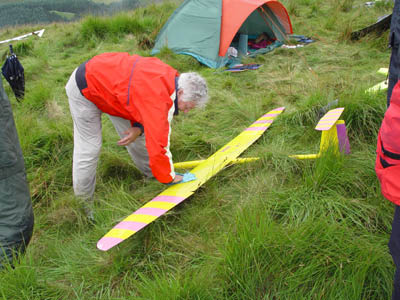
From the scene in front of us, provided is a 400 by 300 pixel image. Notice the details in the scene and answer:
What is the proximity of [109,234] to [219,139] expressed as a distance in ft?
5.84

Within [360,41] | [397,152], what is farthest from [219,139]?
[360,41]

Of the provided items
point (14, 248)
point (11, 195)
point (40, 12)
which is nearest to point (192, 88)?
point (11, 195)

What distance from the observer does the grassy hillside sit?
1462 mm

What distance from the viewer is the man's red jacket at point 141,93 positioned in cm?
194

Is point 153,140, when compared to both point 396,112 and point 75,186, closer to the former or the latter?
point 75,186

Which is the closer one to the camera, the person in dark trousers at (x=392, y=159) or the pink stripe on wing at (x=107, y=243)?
the person in dark trousers at (x=392, y=159)

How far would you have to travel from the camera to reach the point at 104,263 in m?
1.79

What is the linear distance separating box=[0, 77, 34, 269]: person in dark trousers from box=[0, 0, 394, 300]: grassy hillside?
0.11 m

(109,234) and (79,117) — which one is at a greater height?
(79,117)

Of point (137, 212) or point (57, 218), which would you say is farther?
point (57, 218)

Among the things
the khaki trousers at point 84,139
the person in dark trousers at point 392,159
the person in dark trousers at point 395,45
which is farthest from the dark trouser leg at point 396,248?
the khaki trousers at point 84,139

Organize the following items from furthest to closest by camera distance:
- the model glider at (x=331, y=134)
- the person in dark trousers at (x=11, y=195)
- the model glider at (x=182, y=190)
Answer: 1. the model glider at (x=331, y=134)
2. the model glider at (x=182, y=190)
3. the person in dark trousers at (x=11, y=195)

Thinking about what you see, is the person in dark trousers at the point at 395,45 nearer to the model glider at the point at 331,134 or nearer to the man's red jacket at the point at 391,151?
the model glider at the point at 331,134

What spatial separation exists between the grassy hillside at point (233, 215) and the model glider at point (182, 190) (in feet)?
0.27
